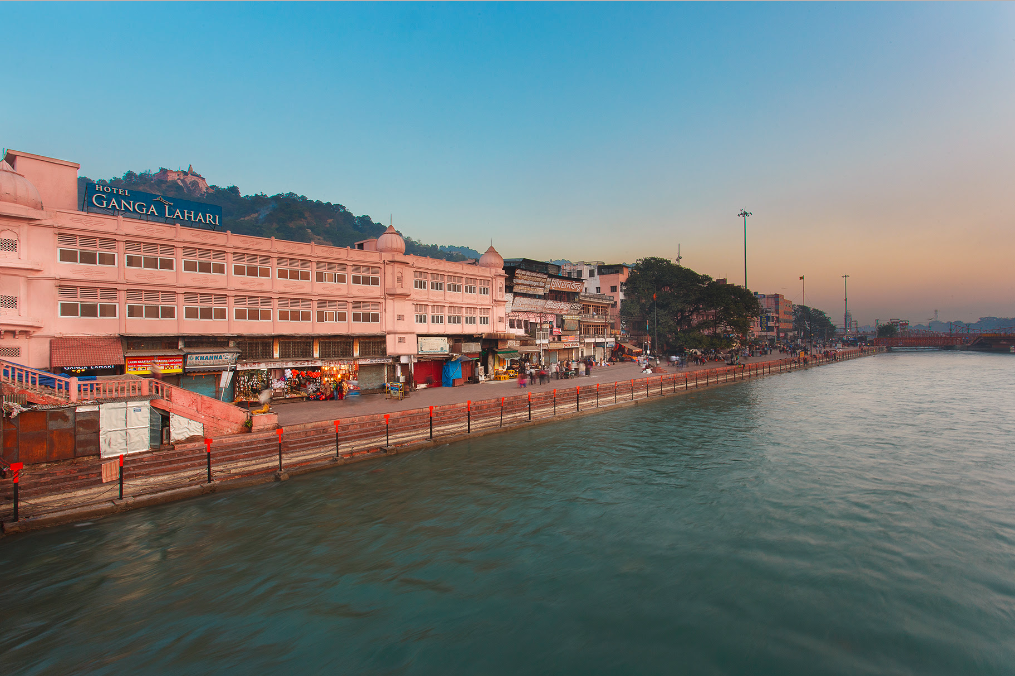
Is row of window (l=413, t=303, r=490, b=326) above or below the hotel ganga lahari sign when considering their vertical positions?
below

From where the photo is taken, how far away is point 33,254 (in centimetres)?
2131

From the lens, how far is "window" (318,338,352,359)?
107 feet

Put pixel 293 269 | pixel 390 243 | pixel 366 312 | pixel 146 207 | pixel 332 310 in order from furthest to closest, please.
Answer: pixel 390 243
pixel 366 312
pixel 332 310
pixel 293 269
pixel 146 207

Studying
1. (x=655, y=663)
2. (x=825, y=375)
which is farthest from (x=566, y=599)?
(x=825, y=375)

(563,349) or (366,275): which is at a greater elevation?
(366,275)

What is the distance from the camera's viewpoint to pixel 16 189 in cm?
2072

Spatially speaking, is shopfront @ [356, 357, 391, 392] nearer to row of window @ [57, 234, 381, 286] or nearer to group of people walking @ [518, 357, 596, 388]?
row of window @ [57, 234, 381, 286]

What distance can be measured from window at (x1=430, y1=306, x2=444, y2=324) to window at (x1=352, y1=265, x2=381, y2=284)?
572 centimetres

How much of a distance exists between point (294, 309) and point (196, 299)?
590 centimetres

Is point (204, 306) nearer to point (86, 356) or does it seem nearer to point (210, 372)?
point (210, 372)

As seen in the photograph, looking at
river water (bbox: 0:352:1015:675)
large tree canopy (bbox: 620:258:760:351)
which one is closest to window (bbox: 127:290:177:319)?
river water (bbox: 0:352:1015:675)

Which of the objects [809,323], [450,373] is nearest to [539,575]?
[450,373]

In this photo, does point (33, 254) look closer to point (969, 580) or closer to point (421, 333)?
point (421, 333)

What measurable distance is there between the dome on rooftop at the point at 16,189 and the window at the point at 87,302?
424 cm
